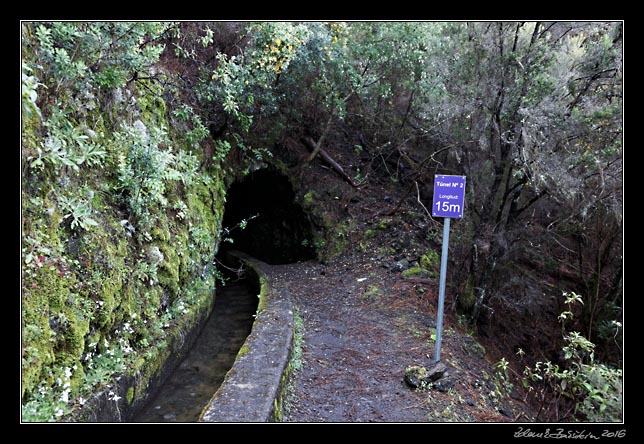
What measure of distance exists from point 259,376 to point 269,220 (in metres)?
8.60

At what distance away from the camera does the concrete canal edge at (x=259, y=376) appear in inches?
141

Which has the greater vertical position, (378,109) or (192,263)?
(378,109)

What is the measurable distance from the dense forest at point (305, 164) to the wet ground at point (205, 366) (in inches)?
17.2

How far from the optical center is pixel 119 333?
4.41 m

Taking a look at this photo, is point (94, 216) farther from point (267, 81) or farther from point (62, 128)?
point (267, 81)

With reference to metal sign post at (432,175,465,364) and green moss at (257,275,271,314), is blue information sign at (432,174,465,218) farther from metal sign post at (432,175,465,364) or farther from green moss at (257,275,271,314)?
green moss at (257,275,271,314)

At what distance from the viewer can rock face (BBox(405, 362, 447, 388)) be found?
4.73m

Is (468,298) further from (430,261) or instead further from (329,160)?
(329,160)

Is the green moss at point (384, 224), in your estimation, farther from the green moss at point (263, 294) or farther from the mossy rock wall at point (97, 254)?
the mossy rock wall at point (97, 254)

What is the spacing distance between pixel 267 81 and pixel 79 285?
6339mm

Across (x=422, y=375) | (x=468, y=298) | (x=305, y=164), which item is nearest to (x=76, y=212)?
(x=422, y=375)

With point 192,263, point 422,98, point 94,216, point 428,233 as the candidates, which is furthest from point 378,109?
point 94,216

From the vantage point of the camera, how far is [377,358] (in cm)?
545

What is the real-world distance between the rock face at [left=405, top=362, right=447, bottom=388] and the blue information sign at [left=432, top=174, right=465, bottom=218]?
1.84 meters
